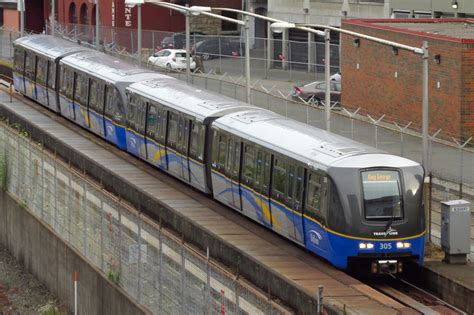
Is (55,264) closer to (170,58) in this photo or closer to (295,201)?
(295,201)

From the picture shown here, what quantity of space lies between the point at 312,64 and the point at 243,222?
24.7m

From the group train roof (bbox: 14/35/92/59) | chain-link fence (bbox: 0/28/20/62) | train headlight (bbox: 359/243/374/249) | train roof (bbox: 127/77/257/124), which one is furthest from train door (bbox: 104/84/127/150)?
chain-link fence (bbox: 0/28/20/62)

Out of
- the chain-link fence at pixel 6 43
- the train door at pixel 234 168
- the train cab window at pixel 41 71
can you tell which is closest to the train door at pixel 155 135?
the train door at pixel 234 168

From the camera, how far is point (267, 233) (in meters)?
31.0

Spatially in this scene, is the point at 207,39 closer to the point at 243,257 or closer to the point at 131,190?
the point at 131,190

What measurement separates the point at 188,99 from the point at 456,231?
40.7ft

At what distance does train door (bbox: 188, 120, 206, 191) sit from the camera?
35.1m

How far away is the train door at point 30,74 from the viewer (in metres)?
56.6

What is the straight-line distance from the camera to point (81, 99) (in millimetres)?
48656

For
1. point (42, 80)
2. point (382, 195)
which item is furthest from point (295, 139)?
point (42, 80)

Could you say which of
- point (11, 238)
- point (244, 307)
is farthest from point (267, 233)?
point (11, 238)

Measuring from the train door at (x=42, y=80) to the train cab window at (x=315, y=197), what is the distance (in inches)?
1097

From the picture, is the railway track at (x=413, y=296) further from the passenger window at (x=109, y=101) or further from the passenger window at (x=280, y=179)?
the passenger window at (x=109, y=101)

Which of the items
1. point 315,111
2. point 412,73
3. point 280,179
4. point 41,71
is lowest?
point 315,111
